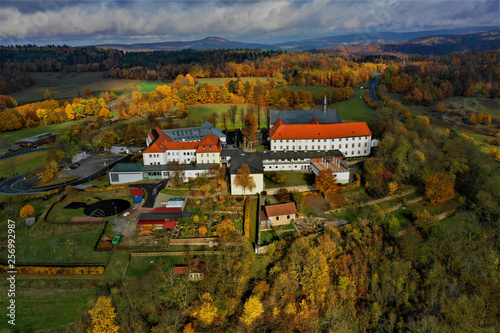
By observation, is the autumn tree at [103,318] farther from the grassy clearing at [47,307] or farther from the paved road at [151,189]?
the paved road at [151,189]

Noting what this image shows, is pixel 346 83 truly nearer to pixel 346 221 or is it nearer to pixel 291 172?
pixel 291 172

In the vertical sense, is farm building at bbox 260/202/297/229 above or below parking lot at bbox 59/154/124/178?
below

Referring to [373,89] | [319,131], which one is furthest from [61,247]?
[373,89]

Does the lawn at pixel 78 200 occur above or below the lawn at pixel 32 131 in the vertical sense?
below

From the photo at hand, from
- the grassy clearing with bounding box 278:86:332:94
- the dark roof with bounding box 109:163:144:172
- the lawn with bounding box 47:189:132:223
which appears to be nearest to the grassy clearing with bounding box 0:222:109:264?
the lawn with bounding box 47:189:132:223

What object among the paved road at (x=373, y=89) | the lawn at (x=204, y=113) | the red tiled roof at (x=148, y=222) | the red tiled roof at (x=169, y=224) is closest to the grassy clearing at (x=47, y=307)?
the red tiled roof at (x=148, y=222)

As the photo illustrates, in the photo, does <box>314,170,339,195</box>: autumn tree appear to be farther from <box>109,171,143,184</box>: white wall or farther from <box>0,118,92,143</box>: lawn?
<box>0,118,92,143</box>: lawn

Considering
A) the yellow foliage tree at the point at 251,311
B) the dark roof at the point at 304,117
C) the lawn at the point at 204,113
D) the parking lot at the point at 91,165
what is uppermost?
the dark roof at the point at 304,117

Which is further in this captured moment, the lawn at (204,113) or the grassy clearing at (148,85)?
the grassy clearing at (148,85)
